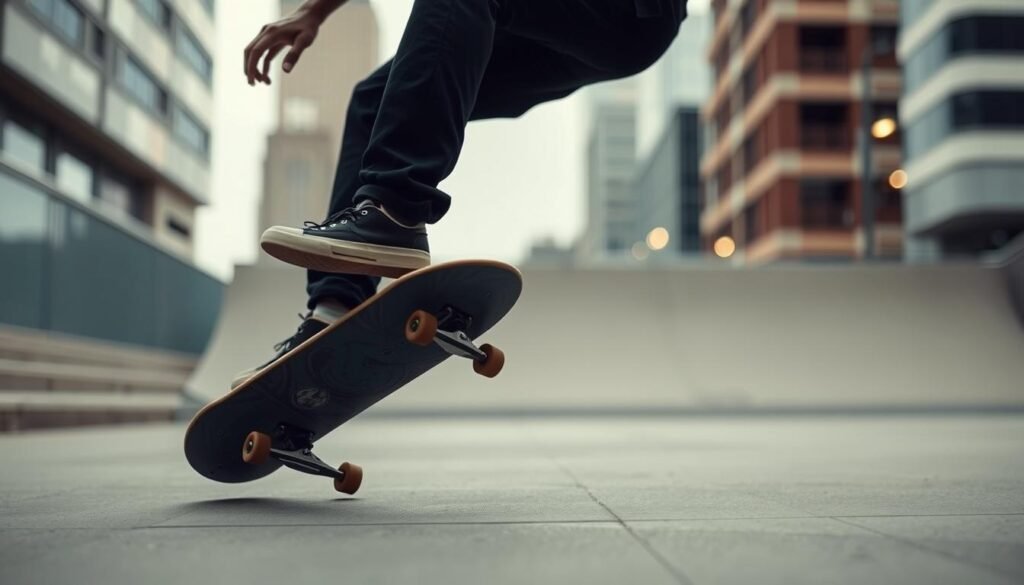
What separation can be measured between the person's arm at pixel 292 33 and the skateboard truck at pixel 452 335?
814mm

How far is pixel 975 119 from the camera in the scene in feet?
103

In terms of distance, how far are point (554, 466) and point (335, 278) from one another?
122cm

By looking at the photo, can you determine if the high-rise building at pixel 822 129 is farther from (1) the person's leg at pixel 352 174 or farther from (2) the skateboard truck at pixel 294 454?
(2) the skateboard truck at pixel 294 454

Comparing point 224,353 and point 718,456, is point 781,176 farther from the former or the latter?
point 718,456

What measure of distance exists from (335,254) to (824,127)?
134ft

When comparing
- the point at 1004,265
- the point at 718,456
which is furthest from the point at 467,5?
the point at 1004,265

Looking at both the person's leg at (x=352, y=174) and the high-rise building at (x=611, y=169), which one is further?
the high-rise building at (x=611, y=169)

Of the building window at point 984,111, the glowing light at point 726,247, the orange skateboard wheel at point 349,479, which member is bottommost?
the orange skateboard wheel at point 349,479

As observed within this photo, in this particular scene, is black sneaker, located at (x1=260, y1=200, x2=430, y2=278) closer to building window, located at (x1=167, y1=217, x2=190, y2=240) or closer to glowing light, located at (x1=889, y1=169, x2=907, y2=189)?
glowing light, located at (x1=889, y1=169, x2=907, y2=189)

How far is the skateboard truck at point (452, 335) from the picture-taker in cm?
172

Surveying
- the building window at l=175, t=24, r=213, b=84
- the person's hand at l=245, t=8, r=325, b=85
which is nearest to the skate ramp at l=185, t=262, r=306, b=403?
the person's hand at l=245, t=8, r=325, b=85

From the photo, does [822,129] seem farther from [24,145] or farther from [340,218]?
[340,218]

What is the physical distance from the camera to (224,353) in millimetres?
8305

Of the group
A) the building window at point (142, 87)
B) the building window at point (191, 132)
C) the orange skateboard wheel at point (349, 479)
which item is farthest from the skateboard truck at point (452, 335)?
the building window at point (191, 132)
